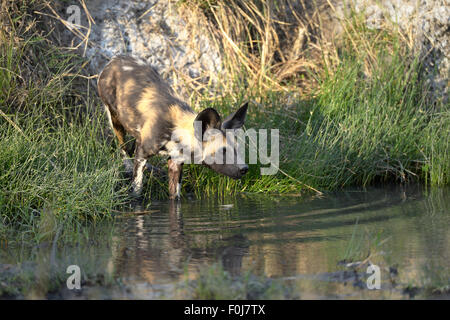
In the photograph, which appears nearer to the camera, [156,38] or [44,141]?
[44,141]

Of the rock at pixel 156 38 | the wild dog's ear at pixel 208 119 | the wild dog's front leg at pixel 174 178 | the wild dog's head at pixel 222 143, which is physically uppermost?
the rock at pixel 156 38

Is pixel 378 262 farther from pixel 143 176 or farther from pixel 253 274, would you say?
pixel 143 176

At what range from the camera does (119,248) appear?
176 inches

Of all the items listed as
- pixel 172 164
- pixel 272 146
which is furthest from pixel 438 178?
pixel 172 164

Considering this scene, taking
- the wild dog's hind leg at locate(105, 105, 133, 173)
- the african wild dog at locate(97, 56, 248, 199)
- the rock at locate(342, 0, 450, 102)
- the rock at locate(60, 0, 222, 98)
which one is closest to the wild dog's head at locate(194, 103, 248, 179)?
the african wild dog at locate(97, 56, 248, 199)

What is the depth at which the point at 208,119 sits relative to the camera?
19.9ft

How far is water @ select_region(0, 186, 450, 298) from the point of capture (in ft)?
11.7

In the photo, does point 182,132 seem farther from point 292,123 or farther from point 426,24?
point 426,24

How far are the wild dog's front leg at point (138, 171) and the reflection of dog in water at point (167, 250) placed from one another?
41.7 inches

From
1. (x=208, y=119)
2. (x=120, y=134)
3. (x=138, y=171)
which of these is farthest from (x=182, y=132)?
(x=120, y=134)

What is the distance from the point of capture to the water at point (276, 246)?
11.7 feet

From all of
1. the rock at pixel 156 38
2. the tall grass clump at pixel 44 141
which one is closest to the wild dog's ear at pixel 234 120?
the tall grass clump at pixel 44 141

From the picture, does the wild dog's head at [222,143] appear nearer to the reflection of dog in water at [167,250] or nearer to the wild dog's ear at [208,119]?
the wild dog's ear at [208,119]

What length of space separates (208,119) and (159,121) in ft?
1.92
